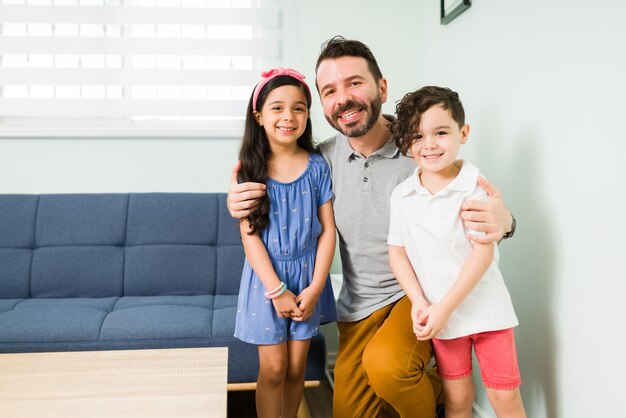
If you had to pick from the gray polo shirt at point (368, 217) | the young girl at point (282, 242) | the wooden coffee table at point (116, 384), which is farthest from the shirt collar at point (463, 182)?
the wooden coffee table at point (116, 384)

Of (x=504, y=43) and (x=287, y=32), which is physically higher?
(x=287, y=32)

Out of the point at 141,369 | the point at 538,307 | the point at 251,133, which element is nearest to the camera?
the point at 141,369

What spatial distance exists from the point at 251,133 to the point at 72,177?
4.35 ft

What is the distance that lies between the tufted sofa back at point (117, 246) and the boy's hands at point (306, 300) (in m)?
0.88

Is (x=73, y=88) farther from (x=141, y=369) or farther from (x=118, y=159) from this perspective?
(x=141, y=369)

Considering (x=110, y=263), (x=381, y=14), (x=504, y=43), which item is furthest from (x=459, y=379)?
(x=381, y=14)

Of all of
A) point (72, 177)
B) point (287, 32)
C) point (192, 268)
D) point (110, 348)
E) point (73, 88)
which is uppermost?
point (287, 32)

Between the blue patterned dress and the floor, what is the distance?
2.16ft

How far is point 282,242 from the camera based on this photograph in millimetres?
1715

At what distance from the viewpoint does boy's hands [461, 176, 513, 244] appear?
1.43m

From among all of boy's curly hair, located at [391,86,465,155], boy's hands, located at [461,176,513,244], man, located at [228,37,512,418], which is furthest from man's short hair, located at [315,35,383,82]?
boy's hands, located at [461,176,513,244]

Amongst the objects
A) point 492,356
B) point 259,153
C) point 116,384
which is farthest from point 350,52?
point 116,384

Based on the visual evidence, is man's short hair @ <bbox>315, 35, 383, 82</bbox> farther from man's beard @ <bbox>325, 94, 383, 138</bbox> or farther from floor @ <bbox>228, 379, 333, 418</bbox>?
floor @ <bbox>228, 379, 333, 418</bbox>

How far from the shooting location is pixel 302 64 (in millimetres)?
2750
